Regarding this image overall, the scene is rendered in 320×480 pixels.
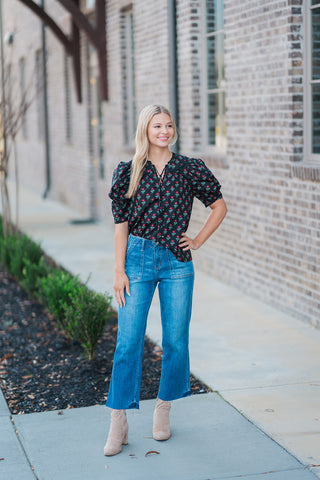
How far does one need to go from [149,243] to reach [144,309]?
0.34 meters

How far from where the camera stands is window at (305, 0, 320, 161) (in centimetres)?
679

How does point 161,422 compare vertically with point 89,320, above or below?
below

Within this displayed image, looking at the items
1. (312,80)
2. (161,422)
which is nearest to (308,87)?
(312,80)

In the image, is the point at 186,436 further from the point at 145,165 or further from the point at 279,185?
the point at 279,185

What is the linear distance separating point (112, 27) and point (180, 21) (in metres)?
3.40

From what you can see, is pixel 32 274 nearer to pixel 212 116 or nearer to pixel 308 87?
pixel 212 116

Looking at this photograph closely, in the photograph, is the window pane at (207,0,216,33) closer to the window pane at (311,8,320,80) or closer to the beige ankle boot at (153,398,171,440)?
the window pane at (311,8,320,80)

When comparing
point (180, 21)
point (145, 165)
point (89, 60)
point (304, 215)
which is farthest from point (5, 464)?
point (89, 60)

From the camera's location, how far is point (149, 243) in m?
4.06

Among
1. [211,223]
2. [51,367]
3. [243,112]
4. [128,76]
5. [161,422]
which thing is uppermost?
[128,76]

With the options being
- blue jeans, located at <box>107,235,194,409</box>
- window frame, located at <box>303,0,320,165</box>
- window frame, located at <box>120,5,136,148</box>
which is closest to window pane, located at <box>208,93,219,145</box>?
window frame, located at <box>303,0,320,165</box>

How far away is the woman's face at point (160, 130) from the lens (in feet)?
13.2

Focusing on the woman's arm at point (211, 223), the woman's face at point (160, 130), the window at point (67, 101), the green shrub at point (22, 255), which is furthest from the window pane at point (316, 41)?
the window at point (67, 101)

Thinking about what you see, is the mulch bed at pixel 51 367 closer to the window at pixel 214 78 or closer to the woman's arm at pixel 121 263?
the woman's arm at pixel 121 263
